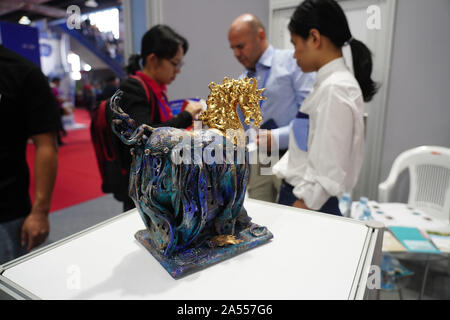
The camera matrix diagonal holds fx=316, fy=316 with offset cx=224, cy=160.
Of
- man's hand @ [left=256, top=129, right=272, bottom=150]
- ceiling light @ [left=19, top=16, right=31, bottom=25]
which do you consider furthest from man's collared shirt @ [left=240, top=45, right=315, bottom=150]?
ceiling light @ [left=19, top=16, right=31, bottom=25]

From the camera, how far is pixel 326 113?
3.24 feet

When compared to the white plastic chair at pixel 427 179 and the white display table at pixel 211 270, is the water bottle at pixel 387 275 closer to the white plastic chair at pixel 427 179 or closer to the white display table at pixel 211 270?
the white plastic chair at pixel 427 179

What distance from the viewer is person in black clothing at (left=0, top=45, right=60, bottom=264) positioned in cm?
108

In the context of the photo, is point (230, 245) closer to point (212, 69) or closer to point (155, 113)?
point (155, 113)

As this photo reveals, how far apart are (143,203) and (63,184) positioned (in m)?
3.35

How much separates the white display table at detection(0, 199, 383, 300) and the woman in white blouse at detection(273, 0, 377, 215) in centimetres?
17

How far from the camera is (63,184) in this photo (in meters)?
3.63

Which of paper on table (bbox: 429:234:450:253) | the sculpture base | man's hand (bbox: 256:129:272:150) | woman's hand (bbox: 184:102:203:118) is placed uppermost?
woman's hand (bbox: 184:102:203:118)

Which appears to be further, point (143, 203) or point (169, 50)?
point (169, 50)

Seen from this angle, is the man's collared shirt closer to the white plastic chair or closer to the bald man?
the bald man

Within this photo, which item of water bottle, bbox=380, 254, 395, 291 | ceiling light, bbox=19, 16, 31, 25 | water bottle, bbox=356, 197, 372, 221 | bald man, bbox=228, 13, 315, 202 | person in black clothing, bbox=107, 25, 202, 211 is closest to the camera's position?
person in black clothing, bbox=107, 25, 202, 211

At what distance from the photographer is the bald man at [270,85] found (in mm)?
1468

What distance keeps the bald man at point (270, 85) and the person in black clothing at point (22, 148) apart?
842mm

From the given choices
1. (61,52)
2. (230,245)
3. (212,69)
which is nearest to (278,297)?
(230,245)
